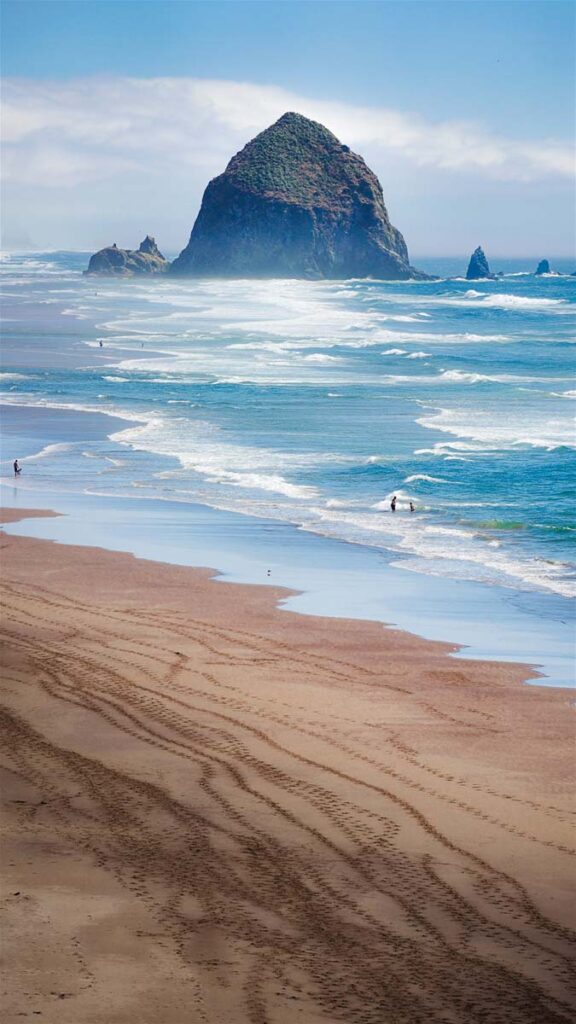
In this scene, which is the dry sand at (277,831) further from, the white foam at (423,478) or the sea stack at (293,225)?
the sea stack at (293,225)

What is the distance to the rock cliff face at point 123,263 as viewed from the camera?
17400 centimetres

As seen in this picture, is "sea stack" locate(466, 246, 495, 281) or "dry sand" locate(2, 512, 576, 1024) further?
"sea stack" locate(466, 246, 495, 281)

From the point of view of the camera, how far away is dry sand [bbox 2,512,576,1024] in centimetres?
885

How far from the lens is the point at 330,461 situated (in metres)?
37.6

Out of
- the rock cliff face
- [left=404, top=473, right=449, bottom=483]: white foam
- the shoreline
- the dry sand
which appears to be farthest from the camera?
the rock cliff face

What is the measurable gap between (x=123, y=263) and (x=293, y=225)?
1011 inches

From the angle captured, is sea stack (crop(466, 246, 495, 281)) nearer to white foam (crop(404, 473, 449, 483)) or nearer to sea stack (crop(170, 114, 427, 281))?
sea stack (crop(170, 114, 427, 281))

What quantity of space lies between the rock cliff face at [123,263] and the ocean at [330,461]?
3557 inches

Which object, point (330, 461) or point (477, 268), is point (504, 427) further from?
point (477, 268)

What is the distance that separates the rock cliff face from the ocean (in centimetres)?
9036

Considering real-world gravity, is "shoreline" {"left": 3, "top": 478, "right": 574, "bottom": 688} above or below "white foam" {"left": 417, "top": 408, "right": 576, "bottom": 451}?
below

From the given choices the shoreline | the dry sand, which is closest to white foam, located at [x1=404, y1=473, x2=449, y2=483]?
the shoreline

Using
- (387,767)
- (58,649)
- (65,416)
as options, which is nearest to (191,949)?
(387,767)

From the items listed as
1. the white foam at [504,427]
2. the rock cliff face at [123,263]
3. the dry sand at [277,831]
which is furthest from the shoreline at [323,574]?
the rock cliff face at [123,263]
